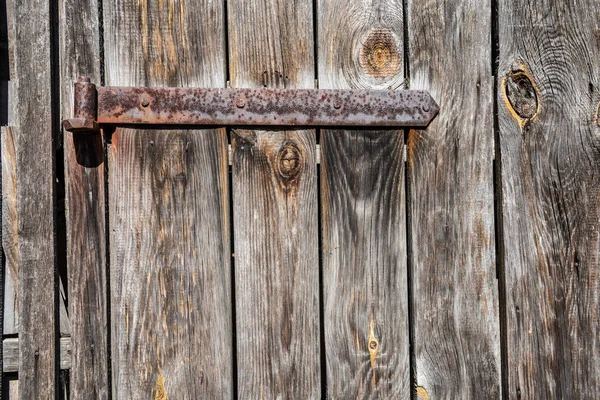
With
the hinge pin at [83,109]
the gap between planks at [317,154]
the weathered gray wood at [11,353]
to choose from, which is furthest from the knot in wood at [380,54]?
the weathered gray wood at [11,353]

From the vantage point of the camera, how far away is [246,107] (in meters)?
0.94

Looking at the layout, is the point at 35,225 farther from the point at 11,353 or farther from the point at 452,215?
the point at 452,215

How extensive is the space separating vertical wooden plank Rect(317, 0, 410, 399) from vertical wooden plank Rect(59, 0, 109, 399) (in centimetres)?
40

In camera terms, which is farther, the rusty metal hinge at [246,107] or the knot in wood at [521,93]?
the knot in wood at [521,93]

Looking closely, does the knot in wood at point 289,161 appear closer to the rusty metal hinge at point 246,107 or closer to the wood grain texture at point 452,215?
the rusty metal hinge at point 246,107

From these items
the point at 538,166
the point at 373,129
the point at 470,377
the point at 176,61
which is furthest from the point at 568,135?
the point at 176,61

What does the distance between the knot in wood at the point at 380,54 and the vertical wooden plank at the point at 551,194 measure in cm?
21

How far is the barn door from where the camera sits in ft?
3.06

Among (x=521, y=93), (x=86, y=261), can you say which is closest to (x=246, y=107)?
(x=86, y=261)

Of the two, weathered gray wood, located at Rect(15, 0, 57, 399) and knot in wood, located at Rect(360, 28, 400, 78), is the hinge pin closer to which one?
weathered gray wood, located at Rect(15, 0, 57, 399)

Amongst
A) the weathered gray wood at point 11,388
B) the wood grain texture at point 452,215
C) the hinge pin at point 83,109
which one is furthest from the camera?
the weathered gray wood at point 11,388

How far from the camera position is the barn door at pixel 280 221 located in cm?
93

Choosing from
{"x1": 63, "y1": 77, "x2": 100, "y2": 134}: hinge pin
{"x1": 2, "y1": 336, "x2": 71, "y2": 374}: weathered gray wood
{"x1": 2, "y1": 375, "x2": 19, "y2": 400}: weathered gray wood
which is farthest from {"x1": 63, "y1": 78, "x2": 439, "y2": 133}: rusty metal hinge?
{"x1": 2, "y1": 375, "x2": 19, "y2": 400}: weathered gray wood

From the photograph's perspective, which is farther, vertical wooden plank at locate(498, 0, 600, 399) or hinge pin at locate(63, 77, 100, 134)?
vertical wooden plank at locate(498, 0, 600, 399)
